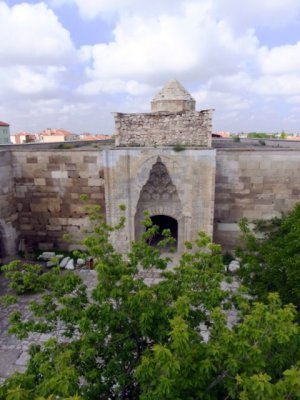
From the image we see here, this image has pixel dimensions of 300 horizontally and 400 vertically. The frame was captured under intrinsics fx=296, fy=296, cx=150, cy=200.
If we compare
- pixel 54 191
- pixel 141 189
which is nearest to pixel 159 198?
pixel 141 189

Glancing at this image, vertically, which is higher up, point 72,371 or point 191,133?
point 191,133

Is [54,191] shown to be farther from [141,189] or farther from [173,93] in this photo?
[173,93]

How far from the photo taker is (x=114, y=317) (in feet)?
13.0

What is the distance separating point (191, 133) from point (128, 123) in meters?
2.34

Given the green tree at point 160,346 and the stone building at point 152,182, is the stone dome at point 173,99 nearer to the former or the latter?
the stone building at point 152,182

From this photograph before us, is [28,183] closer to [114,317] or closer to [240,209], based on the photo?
[240,209]

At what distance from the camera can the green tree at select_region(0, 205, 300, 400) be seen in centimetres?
287

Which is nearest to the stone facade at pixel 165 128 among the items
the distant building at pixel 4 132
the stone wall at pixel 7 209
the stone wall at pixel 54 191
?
the stone wall at pixel 54 191

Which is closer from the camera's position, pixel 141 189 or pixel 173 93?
pixel 141 189

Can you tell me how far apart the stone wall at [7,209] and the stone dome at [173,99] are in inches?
279

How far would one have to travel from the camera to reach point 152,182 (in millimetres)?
10883

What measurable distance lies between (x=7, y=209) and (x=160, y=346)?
9972 mm

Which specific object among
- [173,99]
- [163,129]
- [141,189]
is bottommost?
[141,189]

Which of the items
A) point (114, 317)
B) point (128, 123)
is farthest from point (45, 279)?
point (128, 123)
